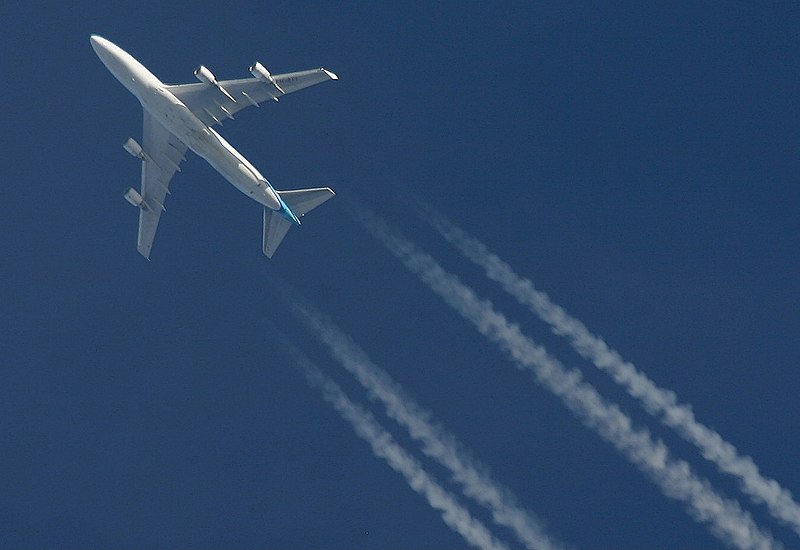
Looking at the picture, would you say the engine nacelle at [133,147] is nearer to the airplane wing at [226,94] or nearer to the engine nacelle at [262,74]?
the airplane wing at [226,94]

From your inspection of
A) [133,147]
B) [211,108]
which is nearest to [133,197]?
[133,147]

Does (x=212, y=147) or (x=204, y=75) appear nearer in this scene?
(x=204, y=75)

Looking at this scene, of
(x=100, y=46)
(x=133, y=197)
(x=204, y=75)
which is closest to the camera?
(x=204, y=75)

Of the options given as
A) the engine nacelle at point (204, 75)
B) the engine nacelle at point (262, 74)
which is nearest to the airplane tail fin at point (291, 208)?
the engine nacelle at point (262, 74)

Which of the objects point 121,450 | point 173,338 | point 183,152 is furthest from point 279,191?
point 121,450

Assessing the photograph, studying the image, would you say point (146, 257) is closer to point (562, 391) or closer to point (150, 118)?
point (150, 118)

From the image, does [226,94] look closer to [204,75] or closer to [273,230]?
[204,75]
